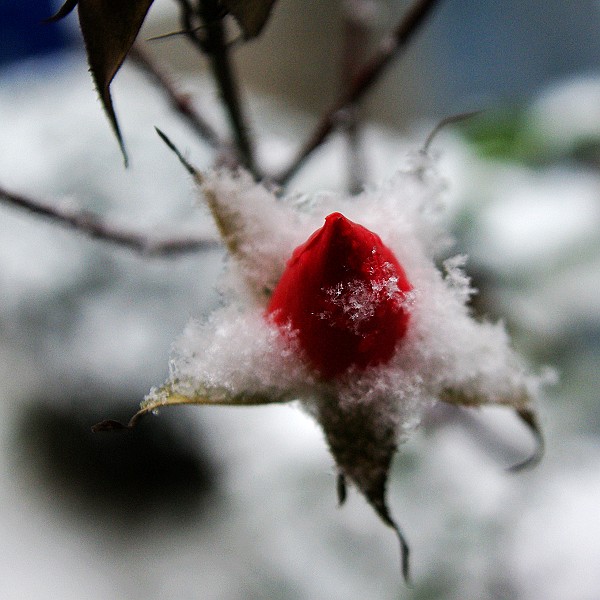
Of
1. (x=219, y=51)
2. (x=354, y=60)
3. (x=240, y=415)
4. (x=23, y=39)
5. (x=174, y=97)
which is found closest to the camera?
(x=219, y=51)

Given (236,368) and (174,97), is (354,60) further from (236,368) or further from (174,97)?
(236,368)

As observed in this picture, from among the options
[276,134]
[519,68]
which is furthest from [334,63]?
[276,134]

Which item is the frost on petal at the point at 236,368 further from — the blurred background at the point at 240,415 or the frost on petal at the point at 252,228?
the blurred background at the point at 240,415

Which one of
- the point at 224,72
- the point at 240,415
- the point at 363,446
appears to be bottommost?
the point at 240,415

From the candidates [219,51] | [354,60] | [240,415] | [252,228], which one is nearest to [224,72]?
[219,51]

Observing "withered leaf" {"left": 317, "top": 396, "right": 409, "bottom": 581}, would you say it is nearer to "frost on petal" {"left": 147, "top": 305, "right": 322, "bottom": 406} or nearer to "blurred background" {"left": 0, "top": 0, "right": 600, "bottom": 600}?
"frost on petal" {"left": 147, "top": 305, "right": 322, "bottom": 406}

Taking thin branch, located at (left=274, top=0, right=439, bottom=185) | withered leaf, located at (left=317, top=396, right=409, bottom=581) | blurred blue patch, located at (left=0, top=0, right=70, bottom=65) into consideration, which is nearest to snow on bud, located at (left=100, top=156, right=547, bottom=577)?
withered leaf, located at (left=317, top=396, right=409, bottom=581)

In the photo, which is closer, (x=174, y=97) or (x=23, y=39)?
(x=174, y=97)
